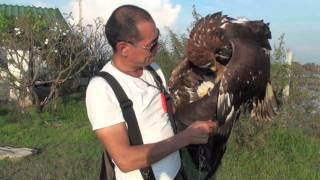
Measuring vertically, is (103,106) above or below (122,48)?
below

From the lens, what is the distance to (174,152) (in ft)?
9.04

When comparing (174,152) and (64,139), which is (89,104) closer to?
(174,152)

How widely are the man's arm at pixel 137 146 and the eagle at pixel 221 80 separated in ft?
1.55

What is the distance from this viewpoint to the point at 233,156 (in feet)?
25.0

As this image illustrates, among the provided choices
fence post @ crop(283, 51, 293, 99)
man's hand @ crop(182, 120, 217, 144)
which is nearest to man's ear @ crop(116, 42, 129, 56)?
man's hand @ crop(182, 120, 217, 144)

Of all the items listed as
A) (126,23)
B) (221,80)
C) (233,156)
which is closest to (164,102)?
(126,23)

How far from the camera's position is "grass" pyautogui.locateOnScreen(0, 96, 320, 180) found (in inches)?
274

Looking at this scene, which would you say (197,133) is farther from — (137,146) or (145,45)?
(145,45)

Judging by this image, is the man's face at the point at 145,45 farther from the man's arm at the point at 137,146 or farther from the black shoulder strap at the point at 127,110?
the man's arm at the point at 137,146

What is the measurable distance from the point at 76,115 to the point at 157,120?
34.0ft

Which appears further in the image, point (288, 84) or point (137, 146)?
point (288, 84)

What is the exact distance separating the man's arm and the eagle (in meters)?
0.47

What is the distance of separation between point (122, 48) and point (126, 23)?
0.13 m

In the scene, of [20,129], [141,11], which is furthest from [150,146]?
[20,129]
